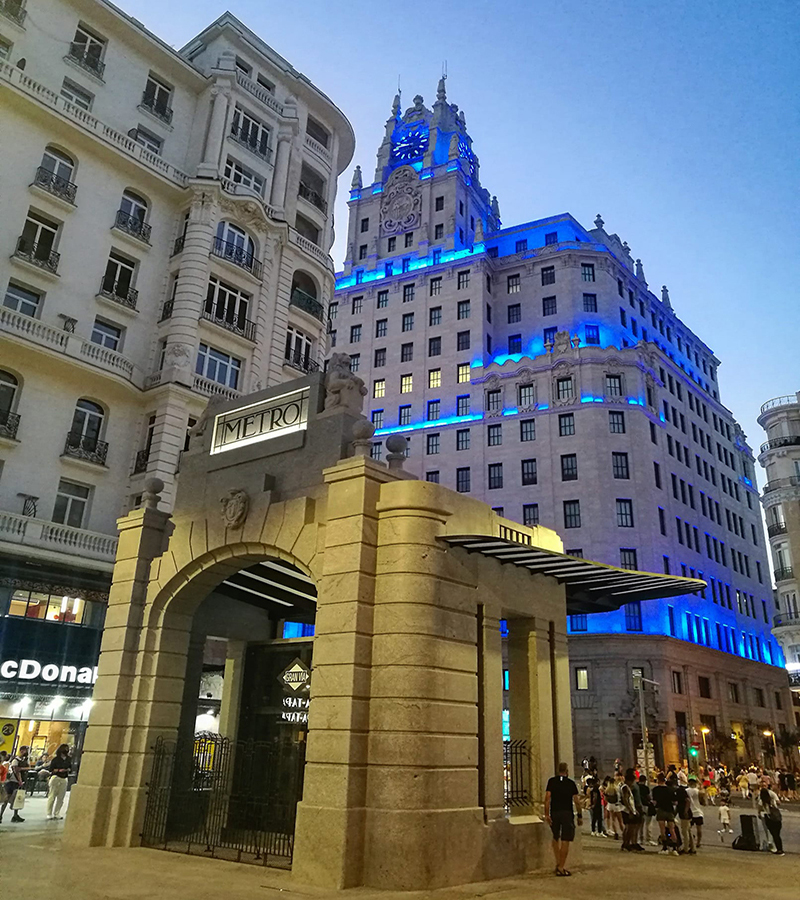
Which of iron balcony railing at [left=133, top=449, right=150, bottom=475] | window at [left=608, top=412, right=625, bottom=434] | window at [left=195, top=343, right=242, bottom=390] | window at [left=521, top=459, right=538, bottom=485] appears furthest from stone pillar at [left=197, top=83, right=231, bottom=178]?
window at [left=608, top=412, right=625, bottom=434]

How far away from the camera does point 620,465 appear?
54.1 m

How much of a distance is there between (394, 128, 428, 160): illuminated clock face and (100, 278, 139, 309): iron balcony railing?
49.5 m

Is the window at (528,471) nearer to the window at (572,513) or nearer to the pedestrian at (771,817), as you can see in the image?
the window at (572,513)

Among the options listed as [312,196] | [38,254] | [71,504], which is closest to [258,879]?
[71,504]

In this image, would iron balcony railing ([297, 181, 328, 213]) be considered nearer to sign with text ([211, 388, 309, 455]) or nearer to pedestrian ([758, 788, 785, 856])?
sign with text ([211, 388, 309, 455])

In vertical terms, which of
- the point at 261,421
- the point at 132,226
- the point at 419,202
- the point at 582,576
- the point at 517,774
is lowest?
the point at 517,774

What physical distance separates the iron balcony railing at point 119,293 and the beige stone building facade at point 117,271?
0.08 meters

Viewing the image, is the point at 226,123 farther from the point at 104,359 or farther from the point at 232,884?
the point at 232,884

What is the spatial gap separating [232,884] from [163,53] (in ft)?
112

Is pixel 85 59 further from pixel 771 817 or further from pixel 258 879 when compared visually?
pixel 771 817

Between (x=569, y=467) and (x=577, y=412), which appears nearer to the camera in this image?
(x=569, y=467)

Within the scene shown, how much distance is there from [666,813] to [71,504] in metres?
22.0

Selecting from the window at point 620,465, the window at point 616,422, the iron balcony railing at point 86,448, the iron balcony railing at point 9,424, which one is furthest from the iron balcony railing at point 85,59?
the window at point 620,465

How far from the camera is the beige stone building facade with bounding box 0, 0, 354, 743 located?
2672cm
